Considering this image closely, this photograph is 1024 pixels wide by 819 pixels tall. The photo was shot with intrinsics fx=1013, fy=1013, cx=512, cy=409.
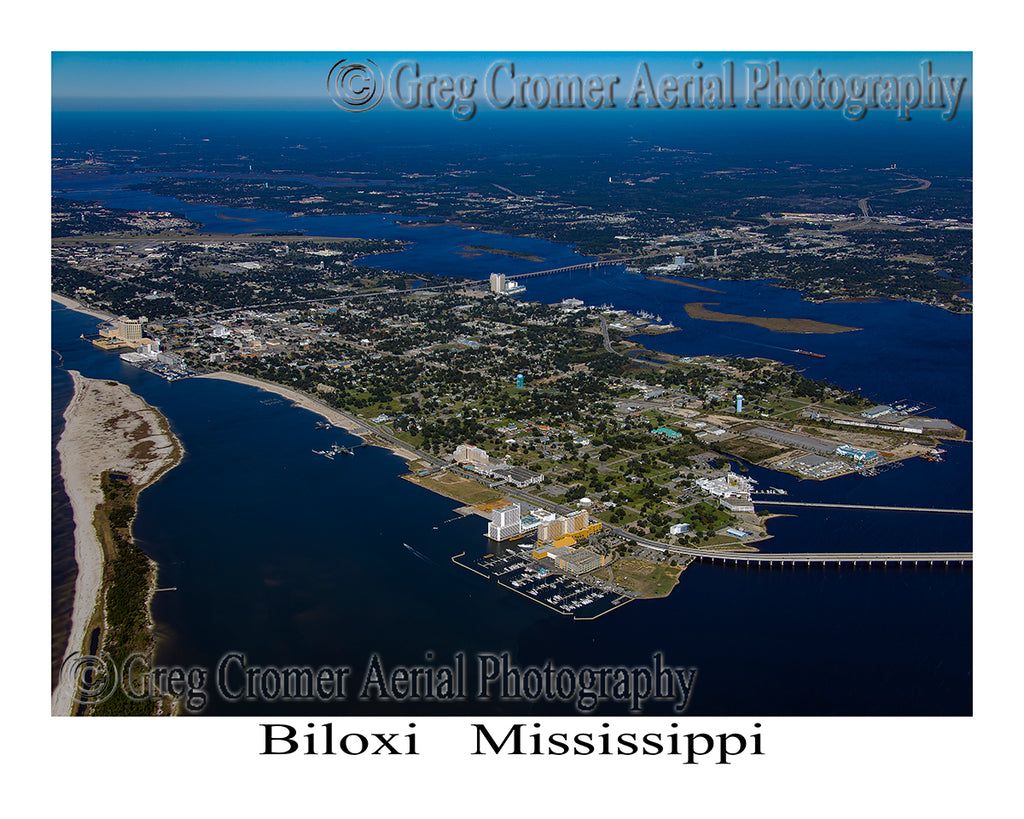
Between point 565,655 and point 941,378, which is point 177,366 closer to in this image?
point 565,655

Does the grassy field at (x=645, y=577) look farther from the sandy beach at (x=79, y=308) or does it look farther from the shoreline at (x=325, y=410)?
the sandy beach at (x=79, y=308)

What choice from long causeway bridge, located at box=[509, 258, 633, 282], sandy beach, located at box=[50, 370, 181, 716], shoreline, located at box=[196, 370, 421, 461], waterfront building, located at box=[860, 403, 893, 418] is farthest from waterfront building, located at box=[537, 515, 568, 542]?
long causeway bridge, located at box=[509, 258, 633, 282]

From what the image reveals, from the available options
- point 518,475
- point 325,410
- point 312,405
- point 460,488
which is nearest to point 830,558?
point 518,475

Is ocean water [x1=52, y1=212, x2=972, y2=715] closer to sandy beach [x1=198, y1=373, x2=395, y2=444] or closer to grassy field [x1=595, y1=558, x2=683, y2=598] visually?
grassy field [x1=595, y1=558, x2=683, y2=598]

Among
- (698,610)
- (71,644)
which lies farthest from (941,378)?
(71,644)

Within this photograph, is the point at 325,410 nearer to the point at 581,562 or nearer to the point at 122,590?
the point at 122,590

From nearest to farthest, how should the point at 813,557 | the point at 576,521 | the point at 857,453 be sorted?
the point at 813,557, the point at 576,521, the point at 857,453
